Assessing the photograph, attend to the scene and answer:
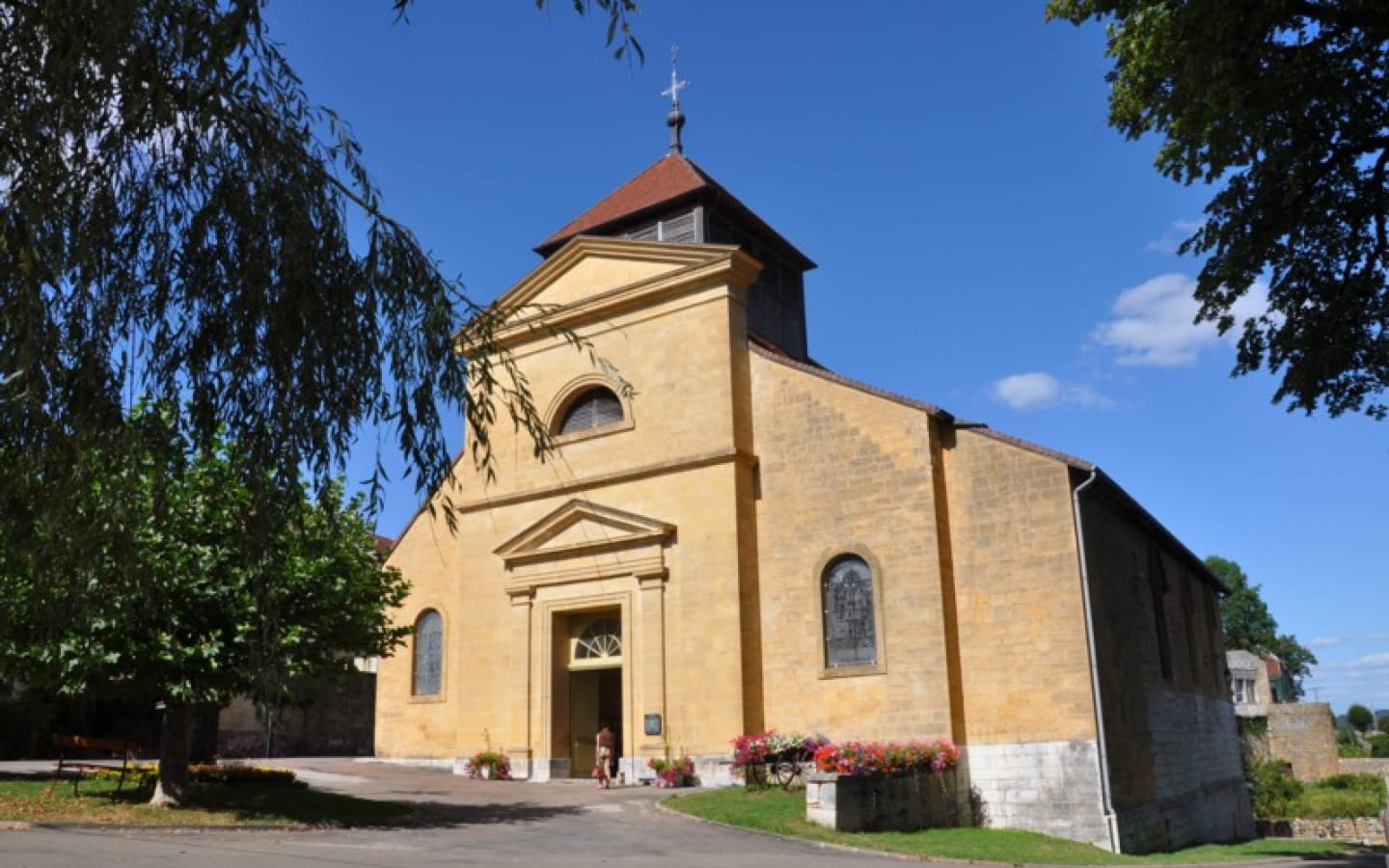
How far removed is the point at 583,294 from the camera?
2367 centimetres

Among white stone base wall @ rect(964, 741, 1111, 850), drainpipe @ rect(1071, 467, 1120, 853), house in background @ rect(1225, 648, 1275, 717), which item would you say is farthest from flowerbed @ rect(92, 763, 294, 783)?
house in background @ rect(1225, 648, 1275, 717)

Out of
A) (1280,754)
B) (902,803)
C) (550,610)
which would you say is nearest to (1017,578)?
(902,803)

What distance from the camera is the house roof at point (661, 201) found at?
82.4 feet

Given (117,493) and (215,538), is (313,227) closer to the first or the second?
(117,493)

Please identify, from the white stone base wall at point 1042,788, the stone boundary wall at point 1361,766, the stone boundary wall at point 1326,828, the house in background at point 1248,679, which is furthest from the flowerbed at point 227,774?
the house in background at point 1248,679

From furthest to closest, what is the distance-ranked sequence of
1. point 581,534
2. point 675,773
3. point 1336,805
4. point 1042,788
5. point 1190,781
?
point 1336,805
point 1190,781
point 581,534
point 675,773
point 1042,788

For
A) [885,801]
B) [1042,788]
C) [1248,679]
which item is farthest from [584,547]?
[1248,679]

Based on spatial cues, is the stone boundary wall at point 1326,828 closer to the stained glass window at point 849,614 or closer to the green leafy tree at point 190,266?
the stained glass window at point 849,614

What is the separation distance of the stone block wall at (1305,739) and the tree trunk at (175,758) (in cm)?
5175

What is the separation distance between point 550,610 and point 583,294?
264 inches

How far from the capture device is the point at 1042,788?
1727 centimetres

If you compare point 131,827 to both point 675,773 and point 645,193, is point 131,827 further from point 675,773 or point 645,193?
point 645,193

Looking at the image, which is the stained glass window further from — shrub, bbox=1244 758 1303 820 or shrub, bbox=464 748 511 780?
shrub, bbox=1244 758 1303 820

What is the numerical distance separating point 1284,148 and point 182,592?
13.7 meters
